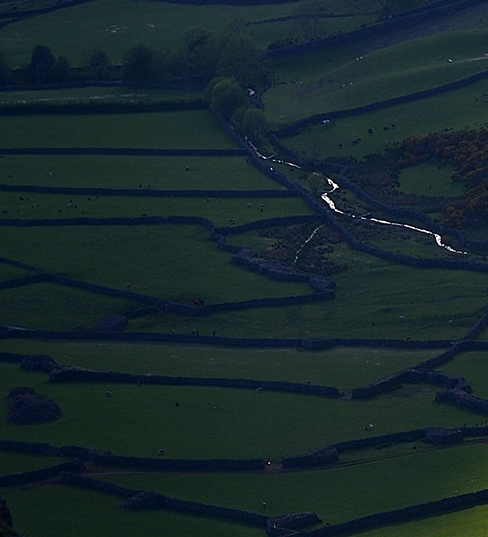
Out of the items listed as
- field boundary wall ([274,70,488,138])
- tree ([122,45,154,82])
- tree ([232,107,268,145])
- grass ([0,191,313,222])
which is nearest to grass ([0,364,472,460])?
grass ([0,191,313,222])

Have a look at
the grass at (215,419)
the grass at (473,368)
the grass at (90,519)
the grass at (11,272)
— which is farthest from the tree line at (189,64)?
the grass at (90,519)

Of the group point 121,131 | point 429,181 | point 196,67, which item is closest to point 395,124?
point 429,181

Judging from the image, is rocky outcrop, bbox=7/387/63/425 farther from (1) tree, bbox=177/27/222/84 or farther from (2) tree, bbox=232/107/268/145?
(1) tree, bbox=177/27/222/84

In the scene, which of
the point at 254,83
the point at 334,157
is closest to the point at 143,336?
the point at 334,157

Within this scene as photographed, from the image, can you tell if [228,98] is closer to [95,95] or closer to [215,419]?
[95,95]

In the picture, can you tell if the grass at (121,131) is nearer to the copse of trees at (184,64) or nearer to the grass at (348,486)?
the copse of trees at (184,64)

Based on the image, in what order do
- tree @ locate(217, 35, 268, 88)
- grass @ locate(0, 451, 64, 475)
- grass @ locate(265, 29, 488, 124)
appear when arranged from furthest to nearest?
tree @ locate(217, 35, 268, 88) → grass @ locate(265, 29, 488, 124) → grass @ locate(0, 451, 64, 475)
